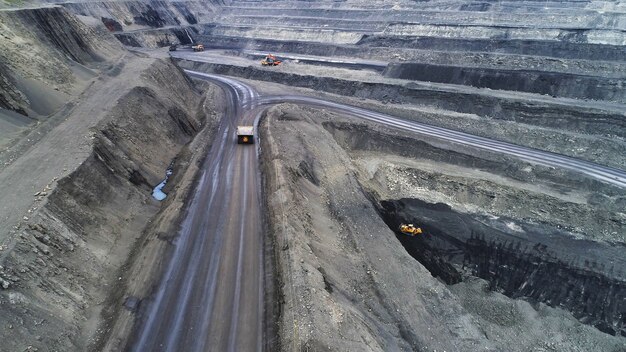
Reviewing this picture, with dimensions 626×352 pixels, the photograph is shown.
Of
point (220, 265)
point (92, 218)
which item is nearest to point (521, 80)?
point (220, 265)

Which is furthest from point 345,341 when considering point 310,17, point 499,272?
point 310,17

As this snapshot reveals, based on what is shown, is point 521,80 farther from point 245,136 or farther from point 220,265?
point 220,265

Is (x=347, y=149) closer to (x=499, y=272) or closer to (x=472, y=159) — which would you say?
(x=472, y=159)

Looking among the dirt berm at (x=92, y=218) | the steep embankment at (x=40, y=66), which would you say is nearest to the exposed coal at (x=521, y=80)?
the dirt berm at (x=92, y=218)

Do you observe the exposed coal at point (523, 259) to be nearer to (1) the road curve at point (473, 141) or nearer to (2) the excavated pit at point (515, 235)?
(2) the excavated pit at point (515, 235)

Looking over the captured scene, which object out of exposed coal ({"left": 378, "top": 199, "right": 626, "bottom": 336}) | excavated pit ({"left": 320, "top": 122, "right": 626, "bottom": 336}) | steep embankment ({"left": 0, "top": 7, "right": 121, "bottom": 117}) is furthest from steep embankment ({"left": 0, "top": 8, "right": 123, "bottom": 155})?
exposed coal ({"left": 378, "top": 199, "right": 626, "bottom": 336})

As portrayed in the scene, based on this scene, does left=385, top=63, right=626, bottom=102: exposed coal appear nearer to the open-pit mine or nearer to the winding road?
the open-pit mine
